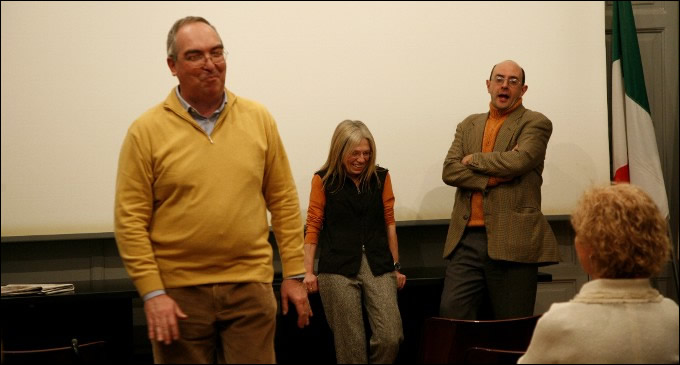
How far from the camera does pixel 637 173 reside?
4.34 metres

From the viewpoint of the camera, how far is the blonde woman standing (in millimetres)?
3705

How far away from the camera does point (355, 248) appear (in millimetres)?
3742

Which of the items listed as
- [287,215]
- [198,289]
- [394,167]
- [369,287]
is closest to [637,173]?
[394,167]

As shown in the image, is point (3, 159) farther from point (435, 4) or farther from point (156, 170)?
point (435, 4)

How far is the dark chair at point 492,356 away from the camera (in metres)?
2.12

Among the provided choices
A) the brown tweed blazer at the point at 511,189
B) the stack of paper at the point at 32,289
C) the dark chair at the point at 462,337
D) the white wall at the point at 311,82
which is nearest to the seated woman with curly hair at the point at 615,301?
the dark chair at the point at 462,337

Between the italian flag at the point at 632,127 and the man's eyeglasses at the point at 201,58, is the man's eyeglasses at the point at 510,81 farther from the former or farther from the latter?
the man's eyeglasses at the point at 201,58

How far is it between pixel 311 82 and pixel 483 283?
4.47 feet

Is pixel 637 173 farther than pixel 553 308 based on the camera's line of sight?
Yes

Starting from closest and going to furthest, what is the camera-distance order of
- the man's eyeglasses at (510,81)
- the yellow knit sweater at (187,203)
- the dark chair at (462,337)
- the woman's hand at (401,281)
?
the yellow knit sweater at (187,203), the dark chair at (462,337), the man's eyeglasses at (510,81), the woman's hand at (401,281)

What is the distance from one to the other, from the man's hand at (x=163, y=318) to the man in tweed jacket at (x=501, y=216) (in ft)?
5.98

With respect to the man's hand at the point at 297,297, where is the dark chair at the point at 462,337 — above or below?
below

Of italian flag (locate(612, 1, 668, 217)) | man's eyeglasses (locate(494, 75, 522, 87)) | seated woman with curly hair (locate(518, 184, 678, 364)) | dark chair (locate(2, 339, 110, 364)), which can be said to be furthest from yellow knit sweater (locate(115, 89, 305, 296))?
italian flag (locate(612, 1, 668, 217))

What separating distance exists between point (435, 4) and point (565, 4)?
2.37 ft
